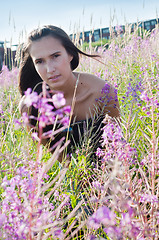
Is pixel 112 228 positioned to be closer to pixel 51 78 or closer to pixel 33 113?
pixel 51 78

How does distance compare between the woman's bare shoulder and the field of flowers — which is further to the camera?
the woman's bare shoulder

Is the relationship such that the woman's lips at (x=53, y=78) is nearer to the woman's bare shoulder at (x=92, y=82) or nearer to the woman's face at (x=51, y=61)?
the woman's face at (x=51, y=61)

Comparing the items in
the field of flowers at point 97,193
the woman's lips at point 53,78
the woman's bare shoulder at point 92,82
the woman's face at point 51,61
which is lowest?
the field of flowers at point 97,193

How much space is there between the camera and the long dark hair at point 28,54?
2506 mm

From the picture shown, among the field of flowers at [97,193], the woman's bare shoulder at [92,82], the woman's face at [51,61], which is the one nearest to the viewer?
the field of flowers at [97,193]

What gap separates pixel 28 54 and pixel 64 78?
0.59 m

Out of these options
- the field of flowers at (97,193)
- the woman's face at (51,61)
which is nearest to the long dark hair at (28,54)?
the woman's face at (51,61)

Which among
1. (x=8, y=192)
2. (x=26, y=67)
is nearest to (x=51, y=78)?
(x=26, y=67)

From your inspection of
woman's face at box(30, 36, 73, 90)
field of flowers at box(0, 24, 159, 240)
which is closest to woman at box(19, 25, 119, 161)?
woman's face at box(30, 36, 73, 90)

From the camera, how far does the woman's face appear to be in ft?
7.47

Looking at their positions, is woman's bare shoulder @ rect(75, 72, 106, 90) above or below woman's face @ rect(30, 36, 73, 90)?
below

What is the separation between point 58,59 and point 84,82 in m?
0.58

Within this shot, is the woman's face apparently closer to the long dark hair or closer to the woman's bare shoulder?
the long dark hair

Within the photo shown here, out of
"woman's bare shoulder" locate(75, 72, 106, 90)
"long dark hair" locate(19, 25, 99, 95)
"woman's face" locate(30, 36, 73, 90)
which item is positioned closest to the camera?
"woman's face" locate(30, 36, 73, 90)
